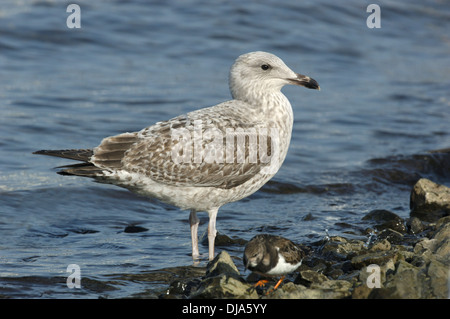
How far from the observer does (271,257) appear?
18.3 ft

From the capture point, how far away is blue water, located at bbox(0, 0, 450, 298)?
24.0ft

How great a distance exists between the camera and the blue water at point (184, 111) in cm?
732

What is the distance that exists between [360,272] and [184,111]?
6.58 metres

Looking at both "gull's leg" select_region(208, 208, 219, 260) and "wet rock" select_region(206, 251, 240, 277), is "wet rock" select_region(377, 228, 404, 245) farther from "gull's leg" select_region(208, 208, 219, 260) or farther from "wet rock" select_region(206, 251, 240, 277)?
"wet rock" select_region(206, 251, 240, 277)

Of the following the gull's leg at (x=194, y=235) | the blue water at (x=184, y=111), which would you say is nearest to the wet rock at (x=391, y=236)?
the blue water at (x=184, y=111)

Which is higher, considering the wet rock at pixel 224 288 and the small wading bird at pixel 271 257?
the small wading bird at pixel 271 257

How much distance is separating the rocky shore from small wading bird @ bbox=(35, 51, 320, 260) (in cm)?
78

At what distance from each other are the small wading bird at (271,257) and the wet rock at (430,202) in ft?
9.10

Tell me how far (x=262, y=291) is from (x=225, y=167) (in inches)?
53.3

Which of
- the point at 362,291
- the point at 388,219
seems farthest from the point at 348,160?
the point at 362,291

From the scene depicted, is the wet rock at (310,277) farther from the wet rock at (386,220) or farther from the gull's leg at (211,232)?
the wet rock at (386,220)

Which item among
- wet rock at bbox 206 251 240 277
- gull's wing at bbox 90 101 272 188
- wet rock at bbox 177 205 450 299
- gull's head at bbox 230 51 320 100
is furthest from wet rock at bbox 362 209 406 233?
wet rock at bbox 206 251 240 277

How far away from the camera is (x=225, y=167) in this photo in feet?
21.0

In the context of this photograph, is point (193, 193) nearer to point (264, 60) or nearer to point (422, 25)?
point (264, 60)
